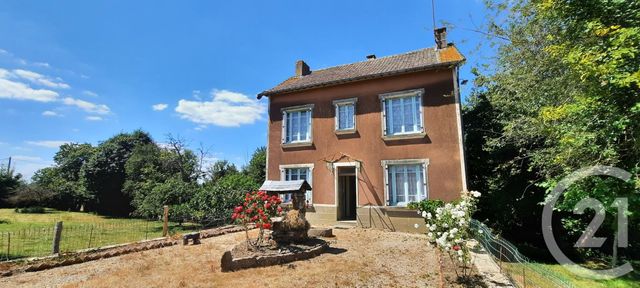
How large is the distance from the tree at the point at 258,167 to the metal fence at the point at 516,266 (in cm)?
1730

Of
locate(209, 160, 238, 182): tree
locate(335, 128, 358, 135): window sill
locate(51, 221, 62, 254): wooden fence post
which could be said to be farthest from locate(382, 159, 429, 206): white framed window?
locate(209, 160, 238, 182): tree

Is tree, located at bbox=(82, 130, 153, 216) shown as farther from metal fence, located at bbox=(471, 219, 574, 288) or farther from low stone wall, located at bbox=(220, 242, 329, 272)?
metal fence, located at bbox=(471, 219, 574, 288)

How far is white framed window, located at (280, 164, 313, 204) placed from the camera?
1497 centimetres

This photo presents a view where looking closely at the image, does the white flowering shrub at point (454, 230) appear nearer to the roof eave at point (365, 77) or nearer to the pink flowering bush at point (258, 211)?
the pink flowering bush at point (258, 211)

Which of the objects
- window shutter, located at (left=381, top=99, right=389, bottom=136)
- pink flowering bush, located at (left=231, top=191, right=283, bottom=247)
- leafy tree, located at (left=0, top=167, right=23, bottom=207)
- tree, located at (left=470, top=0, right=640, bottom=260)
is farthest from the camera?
leafy tree, located at (left=0, top=167, right=23, bottom=207)

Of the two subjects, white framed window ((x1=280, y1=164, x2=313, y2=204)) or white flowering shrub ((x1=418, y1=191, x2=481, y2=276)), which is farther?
white framed window ((x1=280, y1=164, x2=313, y2=204))

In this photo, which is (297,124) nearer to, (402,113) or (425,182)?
(402,113)

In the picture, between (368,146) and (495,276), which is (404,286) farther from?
(368,146)

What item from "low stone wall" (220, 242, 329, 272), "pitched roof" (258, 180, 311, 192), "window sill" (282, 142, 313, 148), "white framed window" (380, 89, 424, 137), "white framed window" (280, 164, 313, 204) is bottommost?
"low stone wall" (220, 242, 329, 272)

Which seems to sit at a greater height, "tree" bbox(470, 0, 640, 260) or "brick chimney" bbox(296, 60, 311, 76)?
"brick chimney" bbox(296, 60, 311, 76)

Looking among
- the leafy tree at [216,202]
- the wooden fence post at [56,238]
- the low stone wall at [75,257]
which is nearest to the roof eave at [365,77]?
the leafy tree at [216,202]

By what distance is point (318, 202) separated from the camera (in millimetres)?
14672

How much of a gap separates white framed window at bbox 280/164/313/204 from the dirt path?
543cm

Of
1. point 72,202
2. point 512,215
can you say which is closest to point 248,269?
point 512,215
